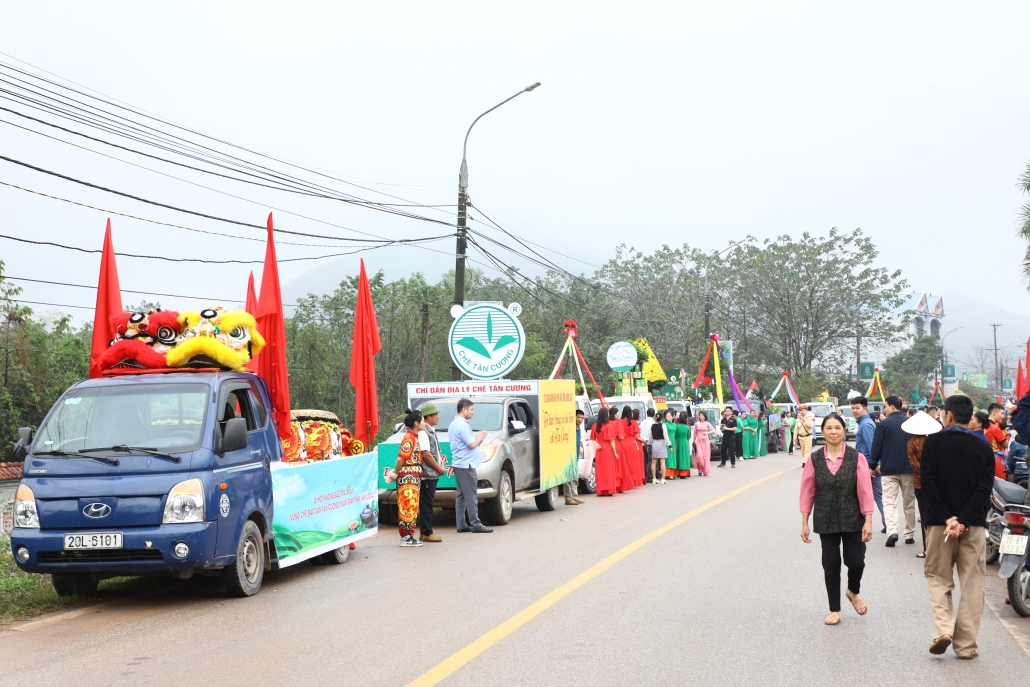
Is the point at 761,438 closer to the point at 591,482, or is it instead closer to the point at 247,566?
the point at 591,482

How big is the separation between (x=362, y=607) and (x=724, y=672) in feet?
11.4

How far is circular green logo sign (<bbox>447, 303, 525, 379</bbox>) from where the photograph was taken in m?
17.1

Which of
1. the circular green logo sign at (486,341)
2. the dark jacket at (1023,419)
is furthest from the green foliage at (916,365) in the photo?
the dark jacket at (1023,419)

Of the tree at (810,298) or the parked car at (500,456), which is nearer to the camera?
the parked car at (500,456)

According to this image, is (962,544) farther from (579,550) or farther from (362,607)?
(579,550)

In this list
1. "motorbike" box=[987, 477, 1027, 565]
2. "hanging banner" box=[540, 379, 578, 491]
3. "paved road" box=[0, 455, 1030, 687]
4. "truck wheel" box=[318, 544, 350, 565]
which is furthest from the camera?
"hanging banner" box=[540, 379, 578, 491]

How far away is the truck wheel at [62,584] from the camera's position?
30.2ft

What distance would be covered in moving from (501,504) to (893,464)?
5398mm

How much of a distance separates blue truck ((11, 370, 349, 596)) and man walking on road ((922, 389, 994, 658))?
18.1 ft

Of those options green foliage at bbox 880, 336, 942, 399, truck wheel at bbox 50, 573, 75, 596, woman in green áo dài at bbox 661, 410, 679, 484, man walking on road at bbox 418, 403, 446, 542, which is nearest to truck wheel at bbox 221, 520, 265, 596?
truck wheel at bbox 50, 573, 75, 596

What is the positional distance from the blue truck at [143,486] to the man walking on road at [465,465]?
459cm

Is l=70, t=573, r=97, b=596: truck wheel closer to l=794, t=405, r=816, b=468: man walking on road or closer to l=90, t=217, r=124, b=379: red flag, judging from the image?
l=90, t=217, r=124, b=379: red flag

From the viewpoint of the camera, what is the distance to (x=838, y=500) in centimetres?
805

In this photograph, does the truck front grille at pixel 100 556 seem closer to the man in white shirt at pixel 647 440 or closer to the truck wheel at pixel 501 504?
the truck wheel at pixel 501 504
